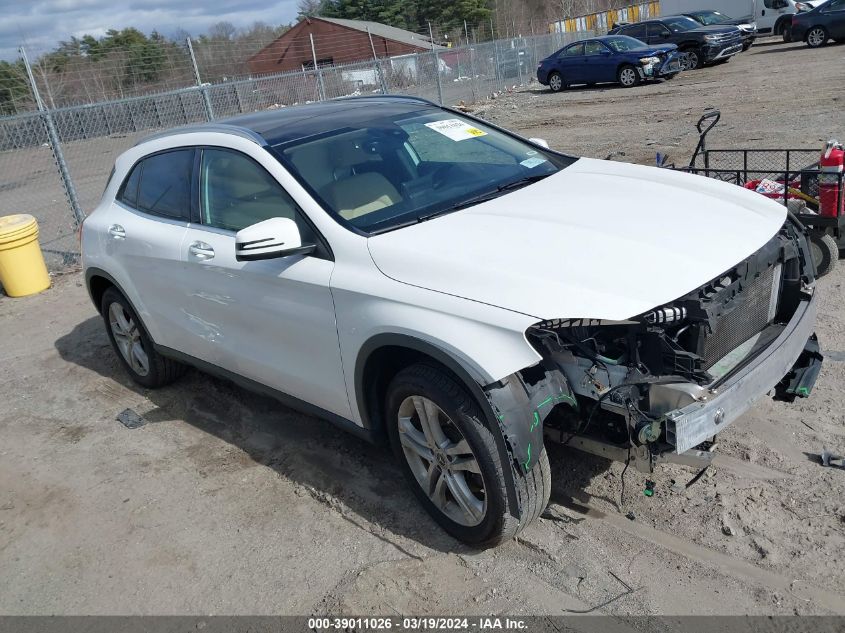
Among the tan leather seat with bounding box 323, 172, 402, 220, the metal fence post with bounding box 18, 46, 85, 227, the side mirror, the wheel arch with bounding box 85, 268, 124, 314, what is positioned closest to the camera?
the side mirror

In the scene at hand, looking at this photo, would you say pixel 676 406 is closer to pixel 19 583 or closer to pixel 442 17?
pixel 19 583

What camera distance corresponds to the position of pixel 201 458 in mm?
4562

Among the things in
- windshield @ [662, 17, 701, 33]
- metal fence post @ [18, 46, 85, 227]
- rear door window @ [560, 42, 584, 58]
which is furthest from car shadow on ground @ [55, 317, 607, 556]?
windshield @ [662, 17, 701, 33]

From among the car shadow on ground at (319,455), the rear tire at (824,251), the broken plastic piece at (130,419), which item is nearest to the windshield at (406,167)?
the car shadow on ground at (319,455)

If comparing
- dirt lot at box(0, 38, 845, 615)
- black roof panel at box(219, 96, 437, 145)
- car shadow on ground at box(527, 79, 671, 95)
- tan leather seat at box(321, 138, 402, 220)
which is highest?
black roof panel at box(219, 96, 437, 145)

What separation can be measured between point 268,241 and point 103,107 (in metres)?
9.12

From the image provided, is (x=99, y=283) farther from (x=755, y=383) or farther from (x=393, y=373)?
(x=755, y=383)

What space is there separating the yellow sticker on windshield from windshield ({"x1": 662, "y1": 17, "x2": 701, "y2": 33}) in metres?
21.8

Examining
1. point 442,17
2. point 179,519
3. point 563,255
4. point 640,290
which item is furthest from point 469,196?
point 442,17

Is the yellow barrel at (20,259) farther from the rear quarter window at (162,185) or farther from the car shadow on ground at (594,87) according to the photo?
the car shadow on ground at (594,87)

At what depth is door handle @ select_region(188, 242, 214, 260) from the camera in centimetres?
416

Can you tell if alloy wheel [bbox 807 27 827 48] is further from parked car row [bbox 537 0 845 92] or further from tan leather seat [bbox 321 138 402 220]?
tan leather seat [bbox 321 138 402 220]

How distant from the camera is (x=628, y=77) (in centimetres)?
2116

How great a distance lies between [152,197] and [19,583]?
2.45 m
